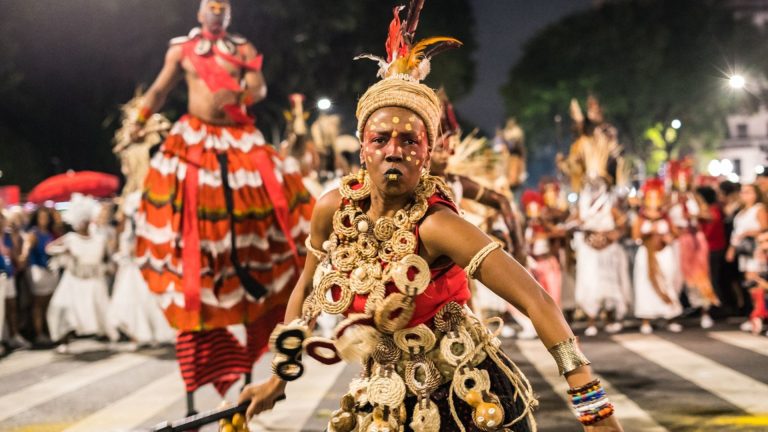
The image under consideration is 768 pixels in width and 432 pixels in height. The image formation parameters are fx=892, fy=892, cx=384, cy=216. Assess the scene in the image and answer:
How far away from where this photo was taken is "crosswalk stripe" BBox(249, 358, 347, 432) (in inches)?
254

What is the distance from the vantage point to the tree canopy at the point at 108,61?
2308 centimetres

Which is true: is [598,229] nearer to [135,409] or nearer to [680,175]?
[680,175]

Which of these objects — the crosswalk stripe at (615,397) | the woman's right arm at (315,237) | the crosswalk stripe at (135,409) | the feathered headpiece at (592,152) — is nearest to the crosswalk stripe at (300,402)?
the crosswalk stripe at (135,409)

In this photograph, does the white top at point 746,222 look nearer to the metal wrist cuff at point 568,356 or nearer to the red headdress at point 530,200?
the red headdress at point 530,200

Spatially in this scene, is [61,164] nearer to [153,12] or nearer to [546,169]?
[153,12]

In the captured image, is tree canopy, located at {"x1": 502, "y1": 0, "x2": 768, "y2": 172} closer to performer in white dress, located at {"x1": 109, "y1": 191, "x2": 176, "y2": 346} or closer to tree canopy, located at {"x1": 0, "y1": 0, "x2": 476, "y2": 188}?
tree canopy, located at {"x1": 0, "y1": 0, "x2": 476, "y2": 188}

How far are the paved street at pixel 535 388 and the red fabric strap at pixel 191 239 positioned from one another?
94 cm

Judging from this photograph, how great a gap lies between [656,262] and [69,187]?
1262cm

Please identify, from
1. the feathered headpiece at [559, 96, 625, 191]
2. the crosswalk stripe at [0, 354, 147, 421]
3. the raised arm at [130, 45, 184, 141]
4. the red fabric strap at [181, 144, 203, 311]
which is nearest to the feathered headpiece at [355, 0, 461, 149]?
the red fabric strap at [181, 144, 203, 311]

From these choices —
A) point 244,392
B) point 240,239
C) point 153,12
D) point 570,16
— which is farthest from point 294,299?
point 570,16

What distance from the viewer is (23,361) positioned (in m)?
11.1

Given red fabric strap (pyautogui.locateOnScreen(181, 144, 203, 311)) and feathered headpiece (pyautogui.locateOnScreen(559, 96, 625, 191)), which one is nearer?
red fabric strap (pyautogui.locateOnScreen(181, 144, 203, 311))

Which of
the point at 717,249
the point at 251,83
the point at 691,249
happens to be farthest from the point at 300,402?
the point at 717,249

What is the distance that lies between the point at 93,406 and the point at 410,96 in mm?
5425
